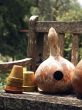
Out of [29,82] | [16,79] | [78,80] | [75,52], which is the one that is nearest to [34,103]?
[78,80]

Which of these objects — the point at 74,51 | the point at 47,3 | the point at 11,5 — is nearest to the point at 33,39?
the point at 74,51

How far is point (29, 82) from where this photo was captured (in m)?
2.78

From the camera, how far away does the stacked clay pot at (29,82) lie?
2.75 m

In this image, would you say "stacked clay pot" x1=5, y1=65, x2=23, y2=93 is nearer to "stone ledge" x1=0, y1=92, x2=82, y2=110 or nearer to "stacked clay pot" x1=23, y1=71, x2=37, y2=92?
"stacked clay pot" x1=23, y1=71, x2=37, y2=92

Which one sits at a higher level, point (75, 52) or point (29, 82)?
point (75, 52)

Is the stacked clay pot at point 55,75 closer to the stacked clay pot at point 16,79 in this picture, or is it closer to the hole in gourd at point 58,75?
the hole in gourd at point 58,75

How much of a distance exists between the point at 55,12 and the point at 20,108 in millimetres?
27567

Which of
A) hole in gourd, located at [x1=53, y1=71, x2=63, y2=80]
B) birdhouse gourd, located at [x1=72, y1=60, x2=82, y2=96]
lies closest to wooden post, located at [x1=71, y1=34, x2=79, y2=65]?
hole in gourd, located at [x1=53, y1=71, x2=63, y2=80]

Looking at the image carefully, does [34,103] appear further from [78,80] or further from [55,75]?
[55,75]

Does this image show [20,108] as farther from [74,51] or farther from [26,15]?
[26,15]

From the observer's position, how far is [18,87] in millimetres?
2547

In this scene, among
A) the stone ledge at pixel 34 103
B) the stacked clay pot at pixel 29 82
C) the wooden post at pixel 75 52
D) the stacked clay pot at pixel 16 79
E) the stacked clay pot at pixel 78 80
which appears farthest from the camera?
the wooden post at pixel 75 52

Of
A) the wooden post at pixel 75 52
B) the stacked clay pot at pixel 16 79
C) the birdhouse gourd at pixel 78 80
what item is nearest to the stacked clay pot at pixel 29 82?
the stacked clay pot at pixel 16 79

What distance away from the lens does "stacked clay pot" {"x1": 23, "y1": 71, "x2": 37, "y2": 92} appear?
2748mm
